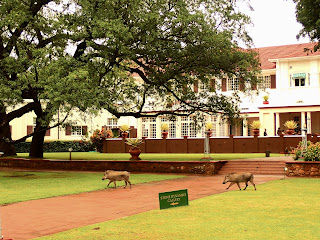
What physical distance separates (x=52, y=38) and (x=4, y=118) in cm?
451

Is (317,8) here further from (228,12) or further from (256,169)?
(256,169)

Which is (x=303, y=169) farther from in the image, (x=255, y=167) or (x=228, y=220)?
(x=228, y=220)

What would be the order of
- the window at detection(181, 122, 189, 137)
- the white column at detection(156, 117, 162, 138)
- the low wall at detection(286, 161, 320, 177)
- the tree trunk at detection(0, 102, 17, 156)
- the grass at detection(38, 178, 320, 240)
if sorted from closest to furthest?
the grass at detection(38, 178, 320, 240), the low wall at detection(286, 161, 320, 177), the tree trunk at detection(0, 102, 17, 156), the window at detection(181, 122, 189, 137), the white column at detection(156, 117, 162, 138)

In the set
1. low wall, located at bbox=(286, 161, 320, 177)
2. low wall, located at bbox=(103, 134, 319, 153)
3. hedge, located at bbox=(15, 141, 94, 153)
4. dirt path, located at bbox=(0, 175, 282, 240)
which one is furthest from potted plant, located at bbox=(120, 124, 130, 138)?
dirt path, located at bbox=(0, 175, 282, 240)

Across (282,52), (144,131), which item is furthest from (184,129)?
(282,52)

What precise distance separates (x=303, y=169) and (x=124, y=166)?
27.0 feet

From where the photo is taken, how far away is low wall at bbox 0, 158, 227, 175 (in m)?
21.3

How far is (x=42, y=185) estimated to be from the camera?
16797 millimetres

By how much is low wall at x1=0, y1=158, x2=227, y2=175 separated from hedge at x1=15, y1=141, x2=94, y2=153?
725 inches

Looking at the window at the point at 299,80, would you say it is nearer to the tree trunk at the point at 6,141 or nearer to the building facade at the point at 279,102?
the building facade at the point at 279,102

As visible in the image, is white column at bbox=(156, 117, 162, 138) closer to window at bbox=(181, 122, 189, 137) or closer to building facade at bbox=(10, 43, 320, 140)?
building facade at bbox=(10, 43, 320, 140)

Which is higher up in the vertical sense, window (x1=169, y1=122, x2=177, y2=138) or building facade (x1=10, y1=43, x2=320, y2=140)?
building facade (x1=10, y1=43, x2=320, y2=140)

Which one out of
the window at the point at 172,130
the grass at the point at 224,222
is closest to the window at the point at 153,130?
the window at the point at 172,130

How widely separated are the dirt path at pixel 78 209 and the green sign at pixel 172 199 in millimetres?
553
